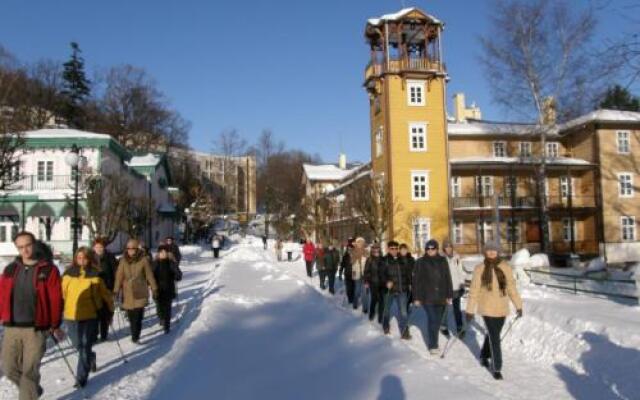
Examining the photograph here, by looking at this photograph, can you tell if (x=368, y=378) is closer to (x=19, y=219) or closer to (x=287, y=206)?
(x=19, y=219)

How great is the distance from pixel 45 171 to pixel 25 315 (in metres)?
34.9

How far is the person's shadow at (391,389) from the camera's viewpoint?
643 cm

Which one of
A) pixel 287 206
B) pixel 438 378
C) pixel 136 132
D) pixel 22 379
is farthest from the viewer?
pixel 287 206

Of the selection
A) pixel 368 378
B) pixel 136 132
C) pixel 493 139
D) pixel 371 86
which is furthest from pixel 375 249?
pixel 136 132

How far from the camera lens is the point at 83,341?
7.29m

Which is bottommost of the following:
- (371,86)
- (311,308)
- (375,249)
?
(311,308)

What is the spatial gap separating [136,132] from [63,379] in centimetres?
5573

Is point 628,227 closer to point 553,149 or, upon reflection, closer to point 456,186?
point 553,149

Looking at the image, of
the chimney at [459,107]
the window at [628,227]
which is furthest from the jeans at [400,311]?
the chimney at [459,107]

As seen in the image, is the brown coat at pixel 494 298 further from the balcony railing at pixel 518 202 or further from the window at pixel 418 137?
the balcony railing at pixel 518 202

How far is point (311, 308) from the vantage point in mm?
14250

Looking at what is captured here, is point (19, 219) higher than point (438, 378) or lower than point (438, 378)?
higher

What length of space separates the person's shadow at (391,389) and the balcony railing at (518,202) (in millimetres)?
32396

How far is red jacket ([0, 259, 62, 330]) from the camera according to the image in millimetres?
5734
